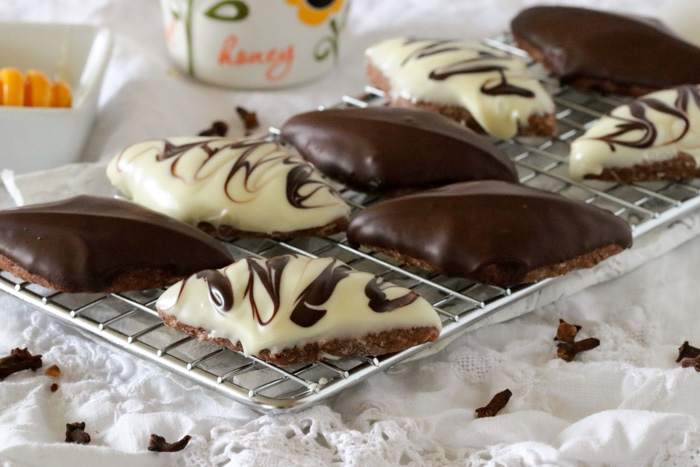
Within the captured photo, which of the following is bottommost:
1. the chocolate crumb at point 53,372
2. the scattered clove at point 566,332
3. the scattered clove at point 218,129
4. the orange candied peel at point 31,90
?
the chocolate crumb at point 53,372

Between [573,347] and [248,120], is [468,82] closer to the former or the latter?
[248,120]

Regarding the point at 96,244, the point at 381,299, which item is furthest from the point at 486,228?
the point at 96,244

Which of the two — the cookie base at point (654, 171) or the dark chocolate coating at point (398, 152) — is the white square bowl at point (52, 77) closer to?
the dark chocolate coating at point (398, 152)

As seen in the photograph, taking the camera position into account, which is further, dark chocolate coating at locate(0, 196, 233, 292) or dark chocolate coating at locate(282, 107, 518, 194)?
dark chocolate coating at locate(282, 107, 518, 194)

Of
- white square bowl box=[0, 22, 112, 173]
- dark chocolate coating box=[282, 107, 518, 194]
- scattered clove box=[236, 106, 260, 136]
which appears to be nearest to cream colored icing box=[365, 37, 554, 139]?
dark chocolate coating box=[282, 107, 518, 194]

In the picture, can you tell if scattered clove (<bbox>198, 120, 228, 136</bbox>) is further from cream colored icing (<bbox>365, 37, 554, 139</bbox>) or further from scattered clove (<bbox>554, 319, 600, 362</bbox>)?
scattered clove (<bbox>554, 319, 600, 362</bbox>)

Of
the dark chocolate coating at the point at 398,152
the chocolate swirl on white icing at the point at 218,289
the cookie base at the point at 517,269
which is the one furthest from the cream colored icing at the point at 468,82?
the chocolate swirl on white icing at the point at 218,289

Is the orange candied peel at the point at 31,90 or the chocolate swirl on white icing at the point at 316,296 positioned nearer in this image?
the chocolate swirl on white icing at the point at 316,296
